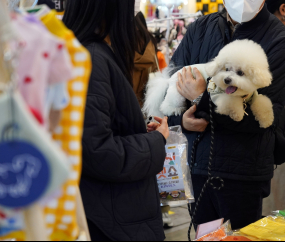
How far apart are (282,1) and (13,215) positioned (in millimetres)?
1907

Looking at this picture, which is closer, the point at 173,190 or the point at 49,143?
the point at 49,143

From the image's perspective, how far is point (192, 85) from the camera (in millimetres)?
1597

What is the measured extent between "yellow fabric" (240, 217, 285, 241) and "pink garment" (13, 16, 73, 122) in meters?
0.78

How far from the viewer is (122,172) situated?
91 centimetres

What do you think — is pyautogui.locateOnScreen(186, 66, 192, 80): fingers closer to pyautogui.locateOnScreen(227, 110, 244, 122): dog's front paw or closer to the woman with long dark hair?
pyautogui.locateOnScreen(227, 110, 244, 122): dog's front paw

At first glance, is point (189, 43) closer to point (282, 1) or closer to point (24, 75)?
point (282, 1)

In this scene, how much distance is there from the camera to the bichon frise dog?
145 cm

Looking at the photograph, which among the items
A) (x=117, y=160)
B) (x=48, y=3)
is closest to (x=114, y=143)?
(x=117, y=160)

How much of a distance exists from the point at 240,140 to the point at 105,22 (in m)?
0.84

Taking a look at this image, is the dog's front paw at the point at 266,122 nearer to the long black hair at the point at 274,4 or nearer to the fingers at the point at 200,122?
the fingers at the point at 200,122

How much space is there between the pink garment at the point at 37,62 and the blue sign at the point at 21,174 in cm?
6

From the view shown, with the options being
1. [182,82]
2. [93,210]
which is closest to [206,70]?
[182,82]

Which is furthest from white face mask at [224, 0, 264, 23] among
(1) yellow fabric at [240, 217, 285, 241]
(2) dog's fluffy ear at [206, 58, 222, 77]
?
(1) yellow fabric at [240, 217, 285, 241]

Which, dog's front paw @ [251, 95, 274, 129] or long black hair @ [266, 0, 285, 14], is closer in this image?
dog's front paw @ [251, 95, 274, 129]
